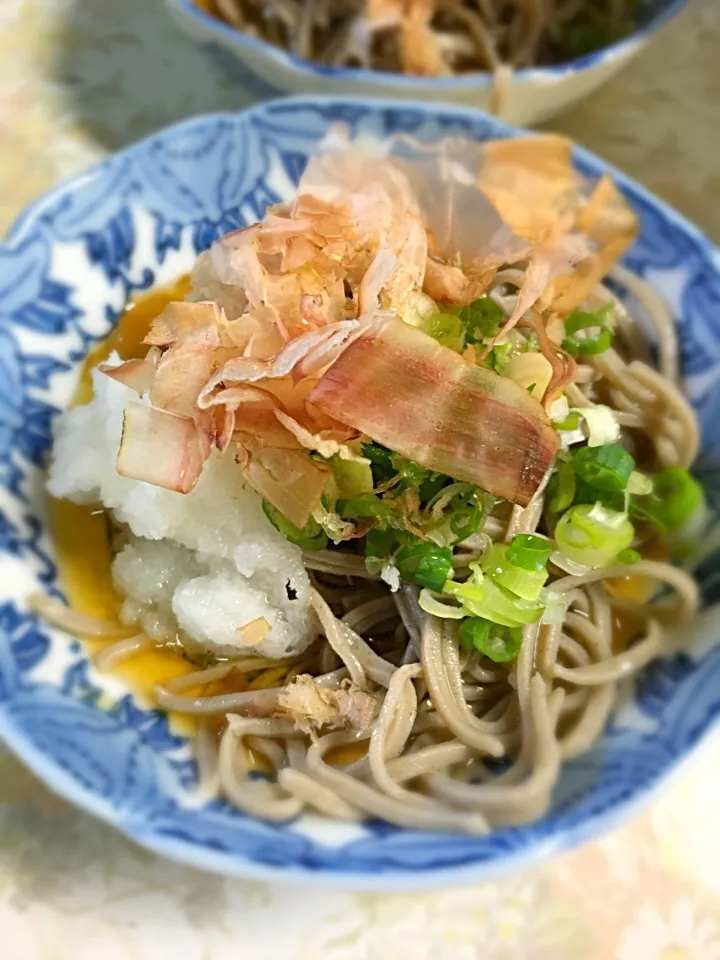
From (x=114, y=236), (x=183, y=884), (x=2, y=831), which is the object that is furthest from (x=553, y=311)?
(x=2, y=831)

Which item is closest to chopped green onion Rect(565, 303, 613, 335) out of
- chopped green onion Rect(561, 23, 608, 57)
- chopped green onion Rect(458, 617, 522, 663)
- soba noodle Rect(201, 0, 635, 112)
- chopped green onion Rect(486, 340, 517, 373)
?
chopped green onion Rect(486, 340, 517, 373)

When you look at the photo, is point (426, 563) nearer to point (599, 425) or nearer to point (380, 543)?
point (380, 543)

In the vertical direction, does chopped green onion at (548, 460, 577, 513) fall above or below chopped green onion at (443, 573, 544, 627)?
above

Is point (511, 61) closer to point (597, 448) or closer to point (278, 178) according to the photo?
point (278, 178)

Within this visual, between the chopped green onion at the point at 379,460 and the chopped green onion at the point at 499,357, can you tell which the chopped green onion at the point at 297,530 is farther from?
the chopped green onion at the point at 499,357

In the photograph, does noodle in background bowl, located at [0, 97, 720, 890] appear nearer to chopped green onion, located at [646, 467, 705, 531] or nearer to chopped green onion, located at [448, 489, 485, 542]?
chopped green onion, located at [646, 467, 705, 531]

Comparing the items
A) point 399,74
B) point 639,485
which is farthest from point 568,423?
point 399,74

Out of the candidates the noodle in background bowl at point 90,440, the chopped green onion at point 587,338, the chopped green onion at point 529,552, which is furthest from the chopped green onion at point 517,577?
the chopped green onion at point 587,338
